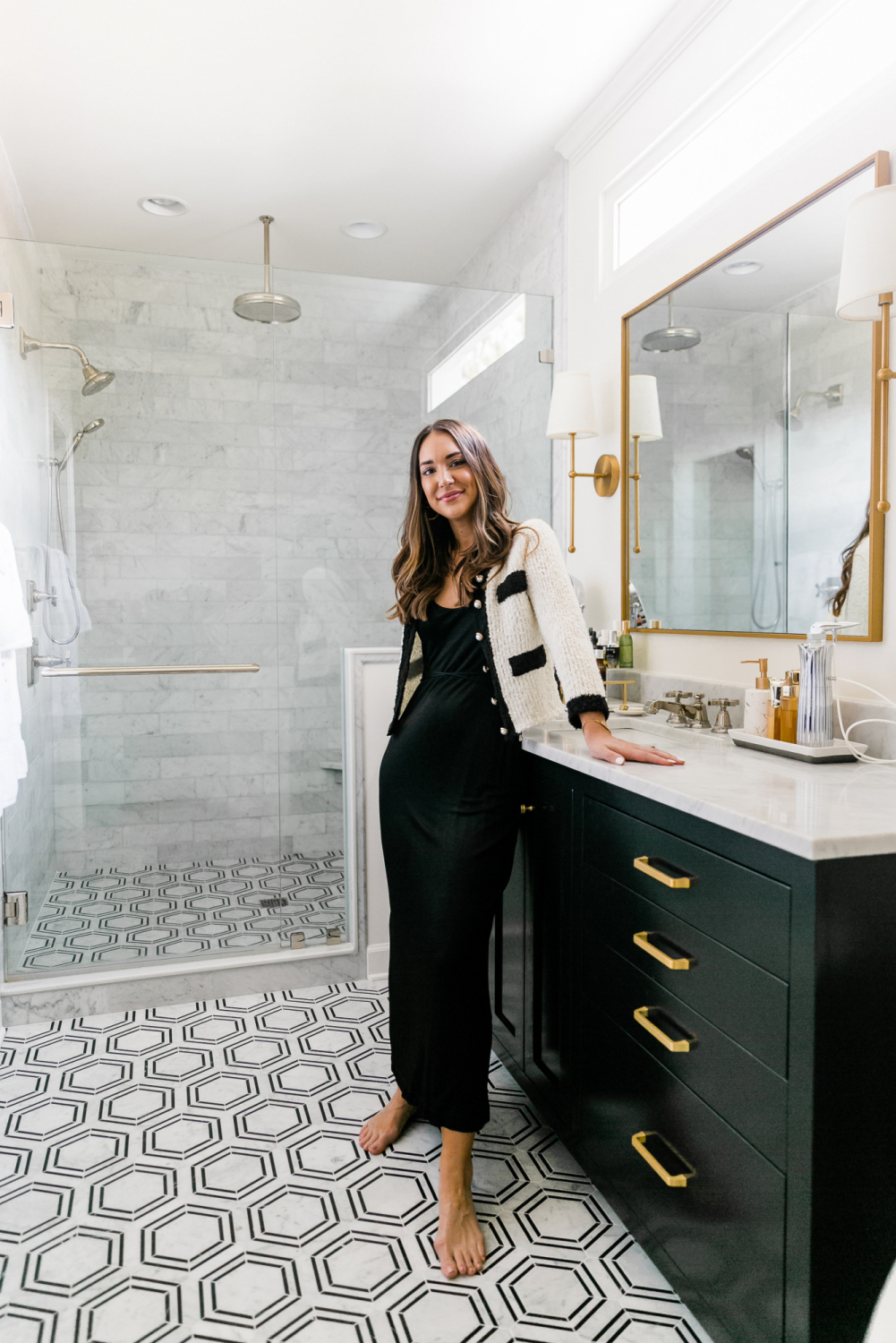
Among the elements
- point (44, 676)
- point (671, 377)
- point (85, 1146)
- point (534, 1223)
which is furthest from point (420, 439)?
point (85, 1146)

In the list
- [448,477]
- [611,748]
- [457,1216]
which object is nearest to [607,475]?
[448,477]

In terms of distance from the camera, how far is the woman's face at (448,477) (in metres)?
1.74

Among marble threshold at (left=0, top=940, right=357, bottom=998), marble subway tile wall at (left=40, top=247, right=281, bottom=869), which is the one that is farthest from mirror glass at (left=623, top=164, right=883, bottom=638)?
marble threshold at (left=0, top=940, right=357, bottom=998)

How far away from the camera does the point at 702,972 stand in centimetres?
121

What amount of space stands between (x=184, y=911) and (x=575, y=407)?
1.93 meters

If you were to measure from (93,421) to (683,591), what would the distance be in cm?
171

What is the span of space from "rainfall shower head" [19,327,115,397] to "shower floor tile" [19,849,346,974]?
1.41m

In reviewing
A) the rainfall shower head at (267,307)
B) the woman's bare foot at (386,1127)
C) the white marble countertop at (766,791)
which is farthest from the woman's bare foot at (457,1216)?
the rainfall shower head at (267,307)

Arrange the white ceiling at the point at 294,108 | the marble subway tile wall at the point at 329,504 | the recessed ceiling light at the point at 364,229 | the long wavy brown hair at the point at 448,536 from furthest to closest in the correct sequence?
1. the recessed ceiling light at the point at 364,229
2. the marble subway tile wall at the point at 329,504
3. the white ceiling at the point at 294,108
4. the long wavy brown hair at the point at 448,536

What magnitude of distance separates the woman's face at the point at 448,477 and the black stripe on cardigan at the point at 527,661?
33 cm

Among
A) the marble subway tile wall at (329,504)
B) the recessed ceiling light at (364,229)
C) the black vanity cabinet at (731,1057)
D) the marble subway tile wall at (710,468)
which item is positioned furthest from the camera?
the recessed ceiling light at (364,229)

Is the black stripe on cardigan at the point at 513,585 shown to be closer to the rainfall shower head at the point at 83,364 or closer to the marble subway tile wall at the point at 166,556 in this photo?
the marble subway tile wall at the point at 166,556

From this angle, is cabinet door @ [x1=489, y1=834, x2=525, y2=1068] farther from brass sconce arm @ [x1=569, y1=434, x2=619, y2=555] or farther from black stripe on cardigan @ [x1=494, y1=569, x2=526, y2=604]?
brass sconce arm @ [x1=569, y1=434, x2=619, y2=555]

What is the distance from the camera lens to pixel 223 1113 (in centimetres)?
191
